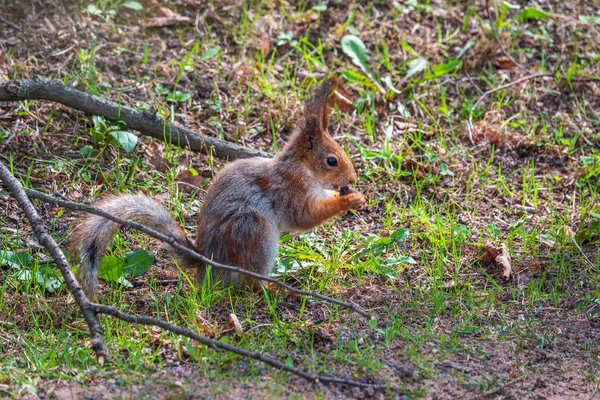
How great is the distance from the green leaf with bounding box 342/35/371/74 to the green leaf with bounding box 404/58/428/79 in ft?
0.83

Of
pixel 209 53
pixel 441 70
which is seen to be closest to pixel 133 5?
pixel 209 53

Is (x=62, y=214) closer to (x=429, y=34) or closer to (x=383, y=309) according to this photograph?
(x=383, y=309)

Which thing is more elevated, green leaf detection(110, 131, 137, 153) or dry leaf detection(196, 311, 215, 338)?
green leaf detection(110, 131, 137, 153)

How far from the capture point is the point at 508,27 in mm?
5477

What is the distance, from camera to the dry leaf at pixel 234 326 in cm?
308

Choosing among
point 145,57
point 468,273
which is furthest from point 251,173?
point 145,57

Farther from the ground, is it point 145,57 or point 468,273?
point 145,57

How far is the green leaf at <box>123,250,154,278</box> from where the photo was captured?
136 inches

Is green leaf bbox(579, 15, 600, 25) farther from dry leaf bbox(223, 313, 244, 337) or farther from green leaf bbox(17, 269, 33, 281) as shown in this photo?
green leaf bbox(17, 269, 33, 281)

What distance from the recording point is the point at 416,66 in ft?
16.6

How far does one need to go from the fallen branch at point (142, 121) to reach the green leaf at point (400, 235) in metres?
0.89

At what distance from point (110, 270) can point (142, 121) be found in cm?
104

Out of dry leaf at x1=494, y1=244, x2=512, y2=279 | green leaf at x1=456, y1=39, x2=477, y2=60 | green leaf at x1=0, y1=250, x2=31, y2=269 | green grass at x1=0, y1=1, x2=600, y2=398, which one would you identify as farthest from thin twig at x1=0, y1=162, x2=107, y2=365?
green leaf at x1=456, y1=39, x2=477, y2=60

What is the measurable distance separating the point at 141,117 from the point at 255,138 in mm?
725
